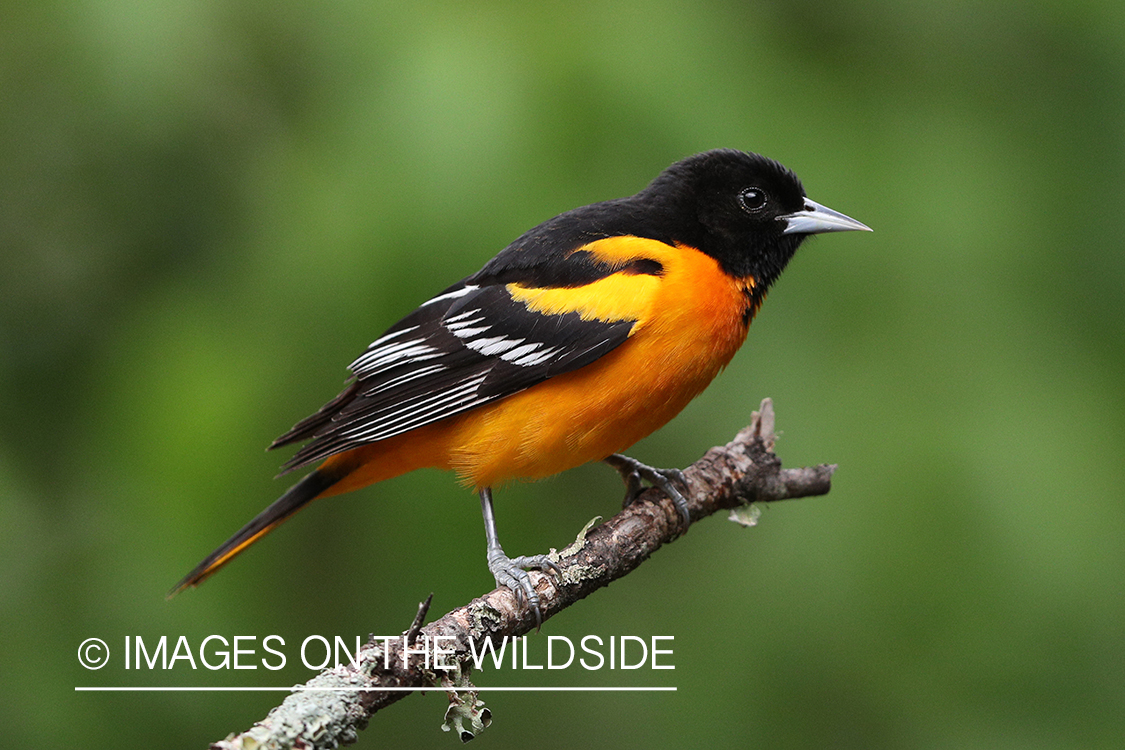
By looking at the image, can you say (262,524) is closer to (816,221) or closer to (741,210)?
(741,210)

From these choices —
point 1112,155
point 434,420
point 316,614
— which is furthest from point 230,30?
point 1112,155

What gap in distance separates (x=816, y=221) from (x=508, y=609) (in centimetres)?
168

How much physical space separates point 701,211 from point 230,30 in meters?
1.78

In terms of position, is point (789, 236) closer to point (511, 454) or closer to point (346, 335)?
point (511, 454)

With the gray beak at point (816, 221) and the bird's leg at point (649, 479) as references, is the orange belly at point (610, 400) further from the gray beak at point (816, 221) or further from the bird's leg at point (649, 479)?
the gray beak at point (816, 221)

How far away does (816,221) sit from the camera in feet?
11.8

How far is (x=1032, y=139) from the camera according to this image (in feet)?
13.6

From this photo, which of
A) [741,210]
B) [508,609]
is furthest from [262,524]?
[741,210]

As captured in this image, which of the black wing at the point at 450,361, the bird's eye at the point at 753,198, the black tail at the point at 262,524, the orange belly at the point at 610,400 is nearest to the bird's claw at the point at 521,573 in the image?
the orange belly at the point at 610,400

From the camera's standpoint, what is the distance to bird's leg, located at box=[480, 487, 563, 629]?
9.45 ft

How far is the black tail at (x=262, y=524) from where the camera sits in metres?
3.49

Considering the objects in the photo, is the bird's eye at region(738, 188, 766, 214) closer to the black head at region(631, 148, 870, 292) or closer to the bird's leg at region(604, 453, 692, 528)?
the black head at region(631, 148, 870, 292)

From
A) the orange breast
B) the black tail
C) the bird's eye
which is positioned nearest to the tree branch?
the orange breast

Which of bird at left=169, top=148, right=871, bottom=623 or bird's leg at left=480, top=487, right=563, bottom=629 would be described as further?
bird at left=169, top=148, right=871, bottom=623
